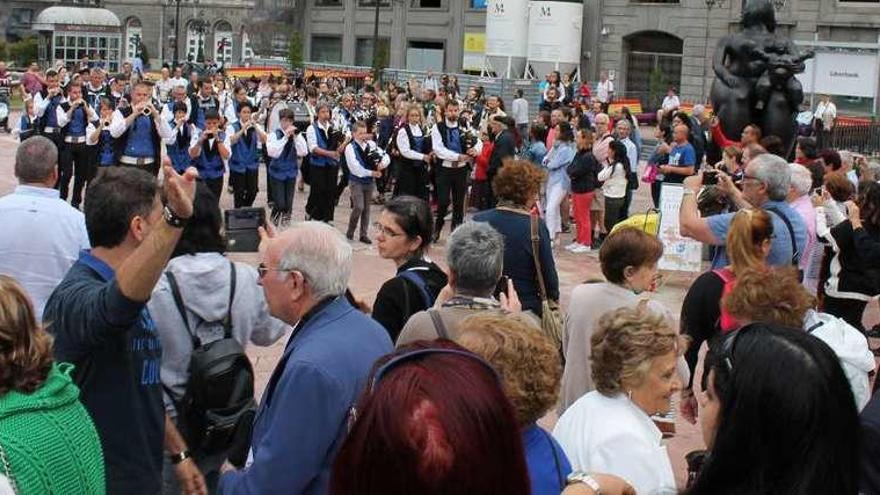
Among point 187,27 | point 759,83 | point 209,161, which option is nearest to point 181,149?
point 209,161

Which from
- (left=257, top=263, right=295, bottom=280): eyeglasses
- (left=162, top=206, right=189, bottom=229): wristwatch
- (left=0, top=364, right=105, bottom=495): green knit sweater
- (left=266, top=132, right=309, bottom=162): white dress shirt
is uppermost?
(left=162, top=206, right=189, bottom=229): wristwatch

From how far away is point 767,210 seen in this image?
6.61m

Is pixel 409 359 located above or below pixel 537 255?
above

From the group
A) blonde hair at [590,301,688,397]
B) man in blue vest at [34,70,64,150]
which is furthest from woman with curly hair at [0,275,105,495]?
man in blue vest at [34,70,64,150]

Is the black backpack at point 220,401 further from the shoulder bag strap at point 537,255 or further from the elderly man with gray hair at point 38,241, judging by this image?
the shoulder bag strap at point 537,255

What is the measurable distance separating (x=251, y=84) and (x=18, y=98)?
43.3ft

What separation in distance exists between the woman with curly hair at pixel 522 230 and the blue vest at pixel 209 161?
876 cm

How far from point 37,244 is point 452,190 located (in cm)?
1026

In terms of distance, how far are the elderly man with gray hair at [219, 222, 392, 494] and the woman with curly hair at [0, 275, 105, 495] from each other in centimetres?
51

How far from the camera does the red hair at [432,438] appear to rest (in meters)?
2.00

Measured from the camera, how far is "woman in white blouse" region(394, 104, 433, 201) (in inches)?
613

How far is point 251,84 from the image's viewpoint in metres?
30.6

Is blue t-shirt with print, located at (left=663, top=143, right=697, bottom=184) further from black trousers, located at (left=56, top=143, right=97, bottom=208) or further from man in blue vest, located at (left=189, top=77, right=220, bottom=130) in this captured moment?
black trousers, located at (left=56, top=143, right=97, bottom=208)

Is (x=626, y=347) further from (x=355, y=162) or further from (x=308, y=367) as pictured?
(x=355, y=162)
